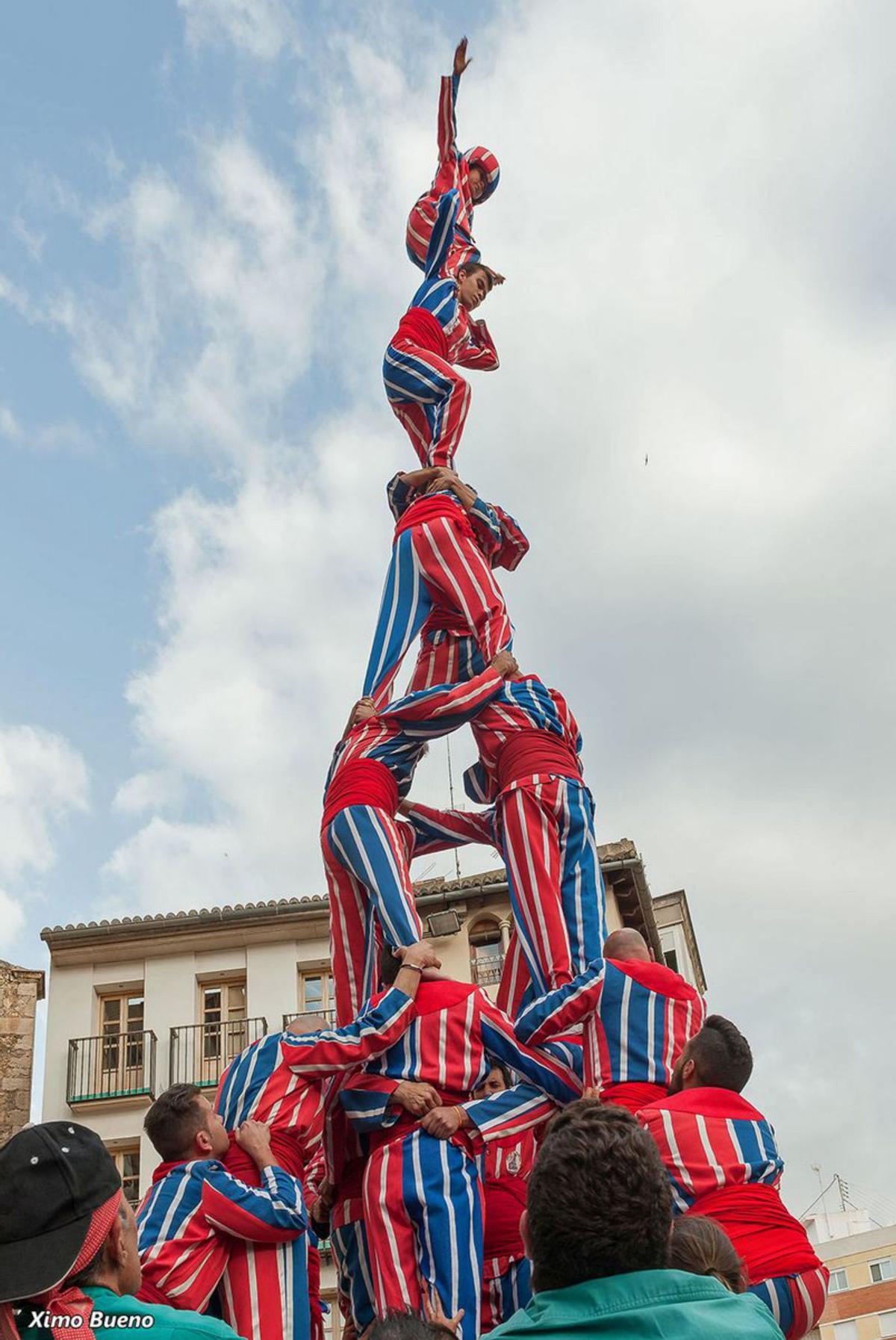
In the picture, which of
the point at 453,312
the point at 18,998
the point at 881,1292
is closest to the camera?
the point at 453,312

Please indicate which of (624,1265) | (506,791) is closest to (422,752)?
(506,791)

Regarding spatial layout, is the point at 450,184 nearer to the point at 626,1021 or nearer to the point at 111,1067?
the point at 626,1021

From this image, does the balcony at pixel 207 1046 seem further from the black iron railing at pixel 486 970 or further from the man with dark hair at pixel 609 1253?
the man with dark hair at pixel 609 1253

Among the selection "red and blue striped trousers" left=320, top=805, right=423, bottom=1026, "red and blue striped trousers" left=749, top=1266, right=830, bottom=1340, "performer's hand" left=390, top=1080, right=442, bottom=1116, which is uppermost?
"red and blue striped trousers" left=320, top=805, right=423, bottom=1026

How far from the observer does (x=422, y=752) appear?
9.39 m

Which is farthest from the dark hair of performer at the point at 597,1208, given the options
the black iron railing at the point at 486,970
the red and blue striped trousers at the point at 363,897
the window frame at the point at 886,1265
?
the window frame at the point at 886,1265

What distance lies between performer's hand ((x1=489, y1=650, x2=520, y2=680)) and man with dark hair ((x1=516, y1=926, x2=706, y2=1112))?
105 inches

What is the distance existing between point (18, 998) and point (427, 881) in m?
7.70

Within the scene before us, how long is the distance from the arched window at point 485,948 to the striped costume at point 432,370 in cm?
1817

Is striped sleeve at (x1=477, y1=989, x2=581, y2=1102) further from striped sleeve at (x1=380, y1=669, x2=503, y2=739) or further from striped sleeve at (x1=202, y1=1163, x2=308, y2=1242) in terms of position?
striped sleeve at (x1=380, y1=669, x2=503, y2=739)

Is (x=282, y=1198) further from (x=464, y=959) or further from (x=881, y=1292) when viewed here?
(x=881, y=1292)

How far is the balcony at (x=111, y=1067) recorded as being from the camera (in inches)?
1080

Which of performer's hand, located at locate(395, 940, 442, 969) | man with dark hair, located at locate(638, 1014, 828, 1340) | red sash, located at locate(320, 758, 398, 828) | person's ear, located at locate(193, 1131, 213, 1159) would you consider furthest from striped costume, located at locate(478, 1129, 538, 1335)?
red sash, located at locate(320, 758, 398, 828)

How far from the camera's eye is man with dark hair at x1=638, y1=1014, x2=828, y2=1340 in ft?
16.6
